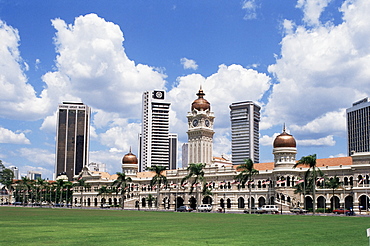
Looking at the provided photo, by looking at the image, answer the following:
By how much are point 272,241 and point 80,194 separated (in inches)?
5112

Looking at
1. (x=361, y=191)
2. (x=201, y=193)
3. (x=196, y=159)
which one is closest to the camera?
(x=361, y=191)

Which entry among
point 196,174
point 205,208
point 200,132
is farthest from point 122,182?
point 205,208

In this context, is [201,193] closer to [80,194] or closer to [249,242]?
[80,194]

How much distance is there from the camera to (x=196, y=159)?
410 ft

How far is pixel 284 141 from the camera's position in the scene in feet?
323

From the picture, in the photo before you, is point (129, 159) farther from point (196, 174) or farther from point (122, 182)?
point (196, 174)

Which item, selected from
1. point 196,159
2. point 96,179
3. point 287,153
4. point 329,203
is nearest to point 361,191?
point 329,203

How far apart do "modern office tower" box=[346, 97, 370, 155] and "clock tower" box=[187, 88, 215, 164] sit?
82.7m

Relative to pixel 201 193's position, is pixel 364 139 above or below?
above

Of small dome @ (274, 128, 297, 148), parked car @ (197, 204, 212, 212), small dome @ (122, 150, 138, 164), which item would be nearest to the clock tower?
small dome @ (122, 150, 138, 164)

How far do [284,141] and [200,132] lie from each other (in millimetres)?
30998

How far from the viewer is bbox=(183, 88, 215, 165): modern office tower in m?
124

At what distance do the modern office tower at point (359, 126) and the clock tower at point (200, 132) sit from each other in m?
82.7

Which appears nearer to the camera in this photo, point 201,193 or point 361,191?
point 361,191
